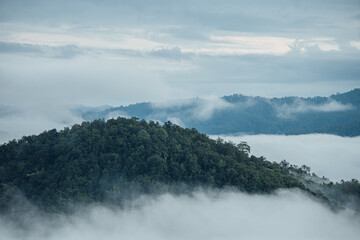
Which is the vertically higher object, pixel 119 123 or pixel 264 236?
pixel 119 123

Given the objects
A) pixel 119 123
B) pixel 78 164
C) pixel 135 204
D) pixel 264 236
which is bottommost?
pixel 264 236

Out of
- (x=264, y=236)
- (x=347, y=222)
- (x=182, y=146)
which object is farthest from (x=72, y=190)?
(x=347, y=222)

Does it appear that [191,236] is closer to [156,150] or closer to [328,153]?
[156,150]

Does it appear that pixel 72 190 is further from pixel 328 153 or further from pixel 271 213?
pixel 328 153

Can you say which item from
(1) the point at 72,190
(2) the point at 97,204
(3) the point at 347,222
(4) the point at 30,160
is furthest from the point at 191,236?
(4) the point at 30,160

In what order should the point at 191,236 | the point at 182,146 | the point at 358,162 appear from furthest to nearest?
the point at 358,162
the point at 182,146
the point at 191,236

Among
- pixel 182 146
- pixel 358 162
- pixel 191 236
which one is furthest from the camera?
pixel 358 162

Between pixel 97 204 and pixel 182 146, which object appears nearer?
pixel 97 204
